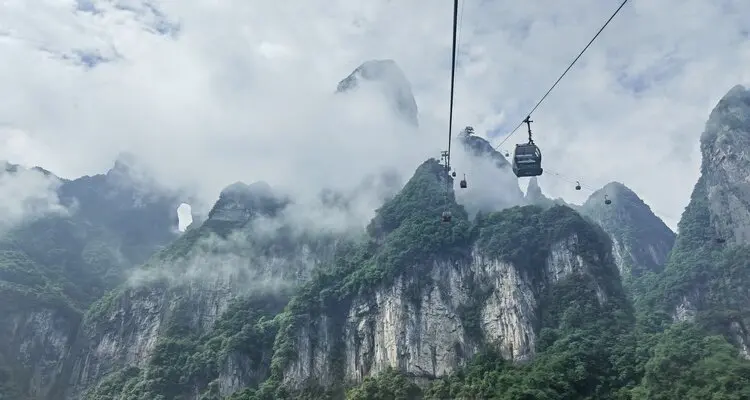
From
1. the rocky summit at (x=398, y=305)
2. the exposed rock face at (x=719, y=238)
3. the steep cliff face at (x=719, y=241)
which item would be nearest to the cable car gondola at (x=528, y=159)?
the rocky summit at (x=398, y=305)

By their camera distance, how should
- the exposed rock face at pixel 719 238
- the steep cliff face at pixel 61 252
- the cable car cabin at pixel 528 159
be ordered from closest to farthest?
the cable car cabin at pixel 528 159 < the exposed rock face at pixel 719 238 < the steep cliff face at pixel 61 252

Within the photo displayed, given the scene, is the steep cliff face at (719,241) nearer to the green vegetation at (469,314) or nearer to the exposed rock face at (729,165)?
the exposed rock face at (729,165)

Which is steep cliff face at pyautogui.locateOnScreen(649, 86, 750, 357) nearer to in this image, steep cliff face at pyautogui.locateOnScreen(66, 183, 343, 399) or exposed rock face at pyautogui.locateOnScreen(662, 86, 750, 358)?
exposed rock face at pyautogui.locateOnScreen(662, 86, 750, 358)

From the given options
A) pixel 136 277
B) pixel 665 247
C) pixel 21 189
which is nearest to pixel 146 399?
pixel 136 277

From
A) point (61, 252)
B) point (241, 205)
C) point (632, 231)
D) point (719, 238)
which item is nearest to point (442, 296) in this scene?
point (719, 238)

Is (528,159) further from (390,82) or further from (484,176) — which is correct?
(390,82)

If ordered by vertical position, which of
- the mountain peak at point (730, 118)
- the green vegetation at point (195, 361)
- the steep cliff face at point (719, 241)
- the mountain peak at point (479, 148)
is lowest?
the green vegetation at point (195, 361)
